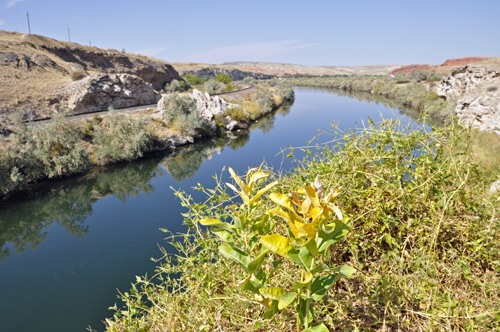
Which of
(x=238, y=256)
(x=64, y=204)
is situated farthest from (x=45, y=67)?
(x=238, y=256)

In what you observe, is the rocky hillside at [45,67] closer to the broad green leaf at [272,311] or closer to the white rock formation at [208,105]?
the white rock formation at [208,105]

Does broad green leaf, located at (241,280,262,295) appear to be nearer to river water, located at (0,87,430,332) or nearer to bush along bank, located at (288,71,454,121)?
river water, located at (0,87,430,332)

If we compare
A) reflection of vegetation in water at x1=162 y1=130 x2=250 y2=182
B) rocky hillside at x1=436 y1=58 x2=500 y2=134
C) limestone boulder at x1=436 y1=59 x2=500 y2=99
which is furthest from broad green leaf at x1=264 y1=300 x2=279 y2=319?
limestone boulder at x1=436 y1=59 x2=500 y2=99

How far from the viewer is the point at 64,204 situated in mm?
10641

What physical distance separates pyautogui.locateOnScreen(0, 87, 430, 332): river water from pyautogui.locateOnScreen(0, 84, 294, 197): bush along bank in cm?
71

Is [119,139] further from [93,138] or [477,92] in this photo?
[477,92]

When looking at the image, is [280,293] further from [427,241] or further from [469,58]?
[469,58]

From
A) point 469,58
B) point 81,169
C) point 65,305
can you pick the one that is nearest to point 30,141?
point 81,169

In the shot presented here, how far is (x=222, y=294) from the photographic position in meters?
1.47

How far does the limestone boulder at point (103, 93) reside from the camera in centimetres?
2011

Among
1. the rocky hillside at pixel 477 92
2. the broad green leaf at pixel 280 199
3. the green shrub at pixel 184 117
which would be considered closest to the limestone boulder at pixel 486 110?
the rocky hillside at pixel 477 92

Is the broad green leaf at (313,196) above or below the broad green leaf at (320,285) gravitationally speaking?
above

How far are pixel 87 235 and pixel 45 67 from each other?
77.0ft

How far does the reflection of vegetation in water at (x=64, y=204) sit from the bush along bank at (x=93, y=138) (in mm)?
805
